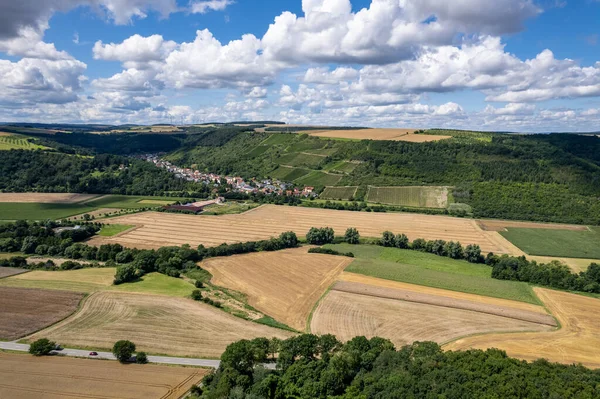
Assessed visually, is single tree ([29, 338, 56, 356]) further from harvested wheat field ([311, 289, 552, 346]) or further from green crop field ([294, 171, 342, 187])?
green crop field ([294, 171, 342, 187])

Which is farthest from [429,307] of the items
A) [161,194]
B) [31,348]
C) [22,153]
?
[22,153]

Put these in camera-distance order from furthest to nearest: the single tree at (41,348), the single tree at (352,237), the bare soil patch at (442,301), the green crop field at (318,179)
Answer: the green crop field at (318,179), the single tree at (352,237), the bare soil patch at (442,301), the single tree at (41,348)

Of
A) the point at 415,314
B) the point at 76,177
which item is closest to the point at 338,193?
the point at 415,314

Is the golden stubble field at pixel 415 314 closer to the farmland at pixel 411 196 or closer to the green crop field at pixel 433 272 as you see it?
the green crop field at pixel 433 272

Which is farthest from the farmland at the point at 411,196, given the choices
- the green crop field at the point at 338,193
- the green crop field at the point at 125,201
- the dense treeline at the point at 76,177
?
the green crop field at the point at 125,201

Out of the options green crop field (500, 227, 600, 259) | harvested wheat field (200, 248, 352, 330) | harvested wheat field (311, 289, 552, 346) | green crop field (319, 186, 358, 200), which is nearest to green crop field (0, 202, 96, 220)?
harvested wheat field (200, 248, 352, 330)

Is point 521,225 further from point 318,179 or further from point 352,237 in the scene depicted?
point 318,179

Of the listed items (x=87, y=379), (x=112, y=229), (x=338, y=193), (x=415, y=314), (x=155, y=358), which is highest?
(x=338, y=193)
